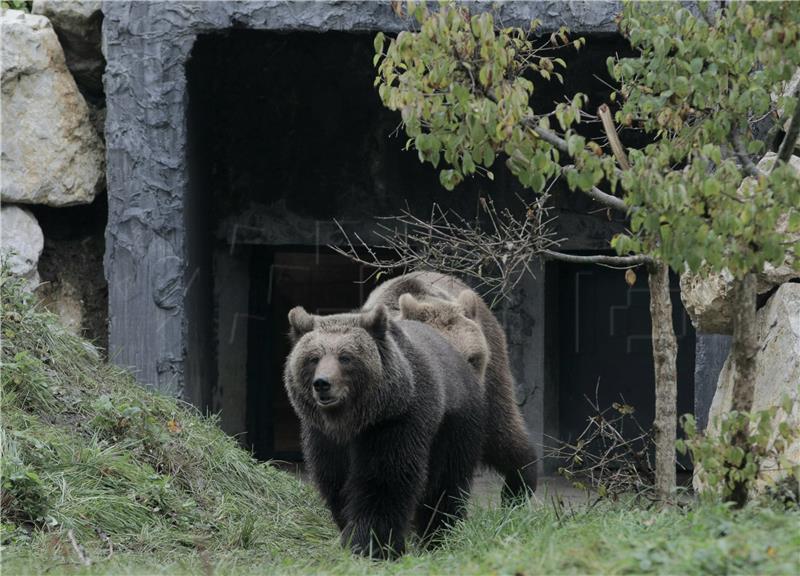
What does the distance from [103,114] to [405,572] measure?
5608 millimetres

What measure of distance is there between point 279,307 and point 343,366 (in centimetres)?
592

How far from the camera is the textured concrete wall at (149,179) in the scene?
27.0 feet

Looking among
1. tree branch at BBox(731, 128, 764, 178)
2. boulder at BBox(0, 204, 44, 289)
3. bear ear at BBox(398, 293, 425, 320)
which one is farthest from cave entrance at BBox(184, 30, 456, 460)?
tree branch at BBox(731, 128, 764, 178)

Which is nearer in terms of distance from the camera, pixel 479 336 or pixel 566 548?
pixel 566 548

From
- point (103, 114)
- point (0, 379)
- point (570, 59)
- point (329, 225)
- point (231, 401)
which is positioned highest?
point (570, 59)

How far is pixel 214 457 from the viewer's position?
7465 mm

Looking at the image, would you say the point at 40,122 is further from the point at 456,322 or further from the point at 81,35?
the point at 456,322

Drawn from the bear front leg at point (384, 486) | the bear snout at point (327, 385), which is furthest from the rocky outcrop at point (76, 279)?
the bear snout at point (327, 385)

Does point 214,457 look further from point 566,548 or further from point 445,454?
point 566,548

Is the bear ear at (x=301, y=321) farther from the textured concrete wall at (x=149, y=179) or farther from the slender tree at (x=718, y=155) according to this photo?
the textured concrete wall at (x=149, y=179)

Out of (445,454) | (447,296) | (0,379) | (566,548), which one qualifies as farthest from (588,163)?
(0,379)

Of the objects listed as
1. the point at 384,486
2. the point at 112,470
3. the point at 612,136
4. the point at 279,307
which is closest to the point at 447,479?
the point at 384,486

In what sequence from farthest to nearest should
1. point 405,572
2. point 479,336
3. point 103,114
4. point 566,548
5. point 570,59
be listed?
1. point 570,59
2. point 103,114
3. point 479,336
4. point 405,572
5. point 566,548

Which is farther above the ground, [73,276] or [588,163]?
[588,163]
